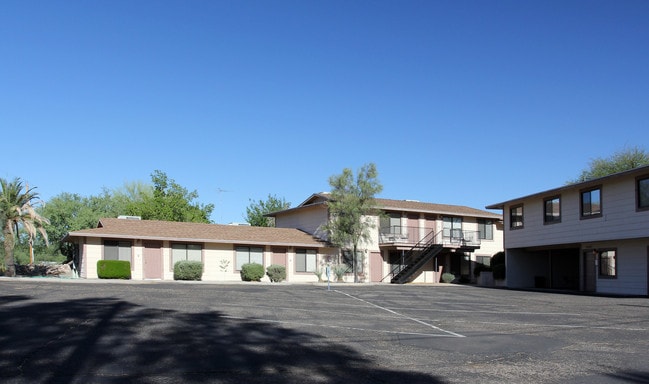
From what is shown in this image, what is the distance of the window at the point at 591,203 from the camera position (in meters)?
28.3

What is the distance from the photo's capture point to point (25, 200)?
39.6m

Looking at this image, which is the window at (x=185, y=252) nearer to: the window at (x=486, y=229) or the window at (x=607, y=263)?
the window at (x=486, y=229)

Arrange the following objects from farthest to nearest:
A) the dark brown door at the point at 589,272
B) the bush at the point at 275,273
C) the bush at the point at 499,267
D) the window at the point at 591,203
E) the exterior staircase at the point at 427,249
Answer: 1. the exterior staircase at the point at 427,249
2. the bush at the point at 499,267
3. the bush at the point at 275,273
4. the dark brown door at the point at 589,272
5. the window at the point at 591,203

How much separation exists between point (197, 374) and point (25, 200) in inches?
1435

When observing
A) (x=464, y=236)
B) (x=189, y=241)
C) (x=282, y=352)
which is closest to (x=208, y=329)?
(x=282, y=352)

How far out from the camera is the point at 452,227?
44906 millimetres

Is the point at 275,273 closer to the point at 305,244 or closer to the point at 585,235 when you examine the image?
the point at 305,244

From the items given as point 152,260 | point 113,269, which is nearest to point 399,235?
point 152,260

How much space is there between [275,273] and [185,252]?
5566mm

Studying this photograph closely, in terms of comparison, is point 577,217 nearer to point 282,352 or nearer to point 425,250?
point 425,250

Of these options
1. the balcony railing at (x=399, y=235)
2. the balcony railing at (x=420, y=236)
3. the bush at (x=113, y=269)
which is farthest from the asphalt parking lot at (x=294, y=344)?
the balcony railing at (x=420, y=236)

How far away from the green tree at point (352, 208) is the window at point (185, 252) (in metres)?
8.48

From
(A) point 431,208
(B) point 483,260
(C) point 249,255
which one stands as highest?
(A) point 431,208

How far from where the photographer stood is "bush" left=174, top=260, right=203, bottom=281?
34.3 metres
